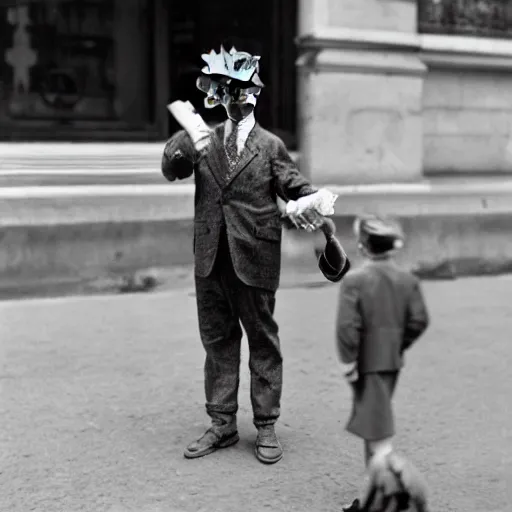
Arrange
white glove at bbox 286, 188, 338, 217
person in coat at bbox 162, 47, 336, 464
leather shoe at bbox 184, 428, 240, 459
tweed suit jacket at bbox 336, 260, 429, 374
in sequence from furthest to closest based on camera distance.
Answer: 1. leather shoe at bbox 184, 428, 240, 459
2. person in coat at bbox 162, 47, 336, 464
3. white glove at bbox 286, 188, 338, 217
4. tweed suit jacket at bbox 336, 260, 429, 374

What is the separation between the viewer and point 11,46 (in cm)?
730

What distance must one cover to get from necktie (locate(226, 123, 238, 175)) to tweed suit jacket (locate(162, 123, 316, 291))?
0.02 metres

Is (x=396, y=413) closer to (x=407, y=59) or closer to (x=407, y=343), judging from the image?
(x=407, y=343)

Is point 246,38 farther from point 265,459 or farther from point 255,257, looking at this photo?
point 265,459

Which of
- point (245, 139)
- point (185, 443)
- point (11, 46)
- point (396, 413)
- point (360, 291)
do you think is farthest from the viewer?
point (11, 46)

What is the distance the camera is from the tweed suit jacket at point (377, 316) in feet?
8.29

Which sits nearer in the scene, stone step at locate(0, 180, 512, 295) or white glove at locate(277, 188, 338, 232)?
white glove at locate(277, 188, 338, 232)

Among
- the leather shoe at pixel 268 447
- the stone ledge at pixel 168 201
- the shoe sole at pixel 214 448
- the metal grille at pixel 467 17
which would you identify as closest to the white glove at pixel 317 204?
the leather shoe at pixel 268 447

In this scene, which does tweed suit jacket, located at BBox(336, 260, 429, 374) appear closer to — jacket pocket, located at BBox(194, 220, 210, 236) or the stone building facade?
jacket pocket, located at BBox(194, 220, 210, 236)

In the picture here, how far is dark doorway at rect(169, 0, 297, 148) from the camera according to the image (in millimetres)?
7793

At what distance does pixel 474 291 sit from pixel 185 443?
445 centimetres

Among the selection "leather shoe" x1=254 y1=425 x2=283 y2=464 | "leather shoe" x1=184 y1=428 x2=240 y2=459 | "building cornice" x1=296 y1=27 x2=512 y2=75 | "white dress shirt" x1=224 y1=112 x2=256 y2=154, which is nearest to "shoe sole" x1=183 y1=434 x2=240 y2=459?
"leather shoe" x1=184 y1=428 x2=240 y2=459

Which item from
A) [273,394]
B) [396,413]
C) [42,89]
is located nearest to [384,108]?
[42,89]

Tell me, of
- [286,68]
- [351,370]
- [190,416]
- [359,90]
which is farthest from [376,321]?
[286,68]
